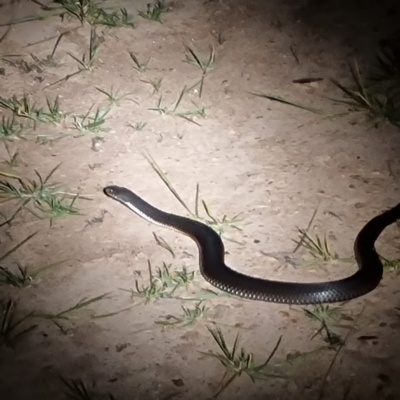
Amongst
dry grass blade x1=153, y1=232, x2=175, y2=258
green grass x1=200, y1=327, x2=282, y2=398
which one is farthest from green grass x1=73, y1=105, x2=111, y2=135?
green grass x1=200, y1=327, x2=282, y2=398

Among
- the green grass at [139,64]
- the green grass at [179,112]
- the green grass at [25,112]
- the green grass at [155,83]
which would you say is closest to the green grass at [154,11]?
the green grass at [139,64]

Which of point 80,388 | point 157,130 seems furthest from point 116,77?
point 80,388

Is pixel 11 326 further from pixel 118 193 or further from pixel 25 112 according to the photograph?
pixel 25 112

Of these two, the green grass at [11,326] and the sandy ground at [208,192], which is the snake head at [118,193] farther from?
the green grass at [11,326]

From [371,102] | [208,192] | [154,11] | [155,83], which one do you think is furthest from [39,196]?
[371,102]

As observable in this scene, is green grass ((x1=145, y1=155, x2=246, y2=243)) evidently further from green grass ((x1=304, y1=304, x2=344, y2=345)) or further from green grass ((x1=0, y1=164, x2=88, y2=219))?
green grass ((x1=304, y1=304, x2=344, y2=345))

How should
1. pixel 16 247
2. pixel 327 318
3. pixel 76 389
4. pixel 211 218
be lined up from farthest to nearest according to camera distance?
pixel 211 218
pixel 16 247
pixel 327 318
pixel 76 389
